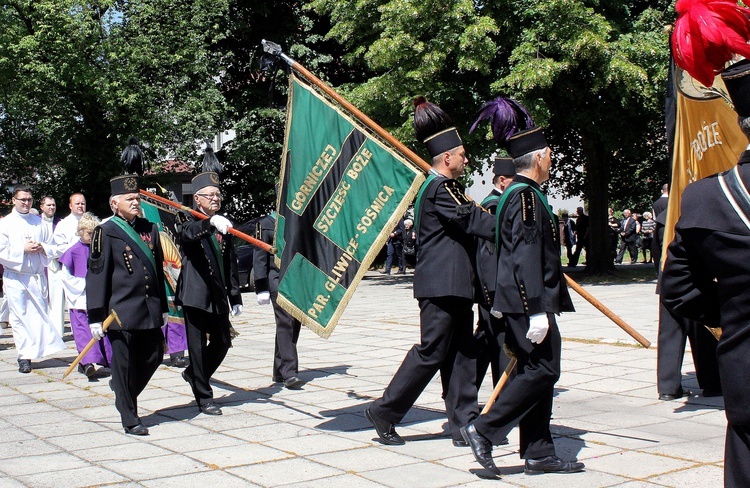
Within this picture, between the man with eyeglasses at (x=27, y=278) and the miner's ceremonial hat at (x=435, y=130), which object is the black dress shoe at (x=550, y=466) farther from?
the man with eyeglasses at (x=27, y=278)

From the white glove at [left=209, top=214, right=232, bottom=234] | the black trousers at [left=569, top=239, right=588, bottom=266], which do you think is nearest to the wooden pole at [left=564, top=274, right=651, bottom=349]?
the white glove at [left=209, top=214, right=232, bottom=234]

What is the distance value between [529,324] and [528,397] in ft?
1.37

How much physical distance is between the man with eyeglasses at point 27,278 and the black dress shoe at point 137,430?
4115 mm

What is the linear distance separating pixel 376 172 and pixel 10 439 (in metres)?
3.30

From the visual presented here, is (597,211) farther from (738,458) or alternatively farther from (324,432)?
(738,458)

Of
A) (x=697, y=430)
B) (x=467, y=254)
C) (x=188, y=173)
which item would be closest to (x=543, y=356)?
(x=467, y=254)

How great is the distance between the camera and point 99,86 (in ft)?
84.1

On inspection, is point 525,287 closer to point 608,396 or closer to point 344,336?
point 608,396

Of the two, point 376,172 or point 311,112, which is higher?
point 311,112

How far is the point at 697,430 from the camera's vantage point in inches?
251

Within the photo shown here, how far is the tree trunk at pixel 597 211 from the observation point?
72.9 ft

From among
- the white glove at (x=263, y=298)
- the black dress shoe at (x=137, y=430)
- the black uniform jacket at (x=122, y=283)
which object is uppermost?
the black uniform jacket at (x=122, y=283)

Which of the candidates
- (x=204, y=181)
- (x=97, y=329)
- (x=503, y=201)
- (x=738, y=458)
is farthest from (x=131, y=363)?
(x=738, y=458)

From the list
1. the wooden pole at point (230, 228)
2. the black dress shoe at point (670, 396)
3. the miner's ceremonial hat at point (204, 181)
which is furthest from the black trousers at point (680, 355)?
the miner's ceremonial hat at point (204, 181)
